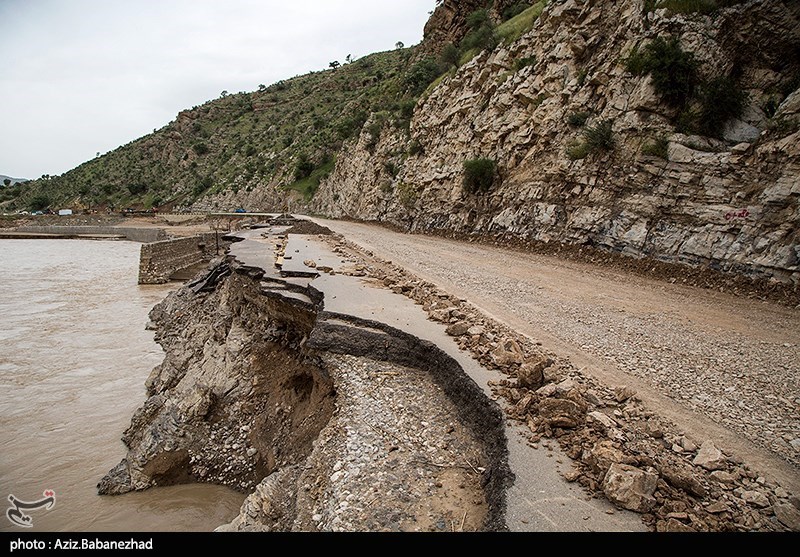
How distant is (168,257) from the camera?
22.5 meters

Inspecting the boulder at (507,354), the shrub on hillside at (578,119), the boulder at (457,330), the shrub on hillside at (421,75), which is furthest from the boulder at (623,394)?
the shrub on hillside at (421,75)

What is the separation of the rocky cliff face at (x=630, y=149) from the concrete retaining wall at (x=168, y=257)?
43.6ft

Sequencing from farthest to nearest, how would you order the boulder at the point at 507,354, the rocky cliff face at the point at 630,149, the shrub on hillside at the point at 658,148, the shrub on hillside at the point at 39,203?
the shrub on hillside at the point at 39,203 < the shrub on hillside at the point at 658,148 < the rocky cliff face at the point at 630,149 < the boulder at the point at 507,354

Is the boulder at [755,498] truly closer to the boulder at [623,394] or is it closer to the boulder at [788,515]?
the boulder at [788,515]

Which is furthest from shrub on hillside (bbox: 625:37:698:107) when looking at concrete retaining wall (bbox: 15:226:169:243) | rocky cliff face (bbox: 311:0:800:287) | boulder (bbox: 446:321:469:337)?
concrete retaining wall (bbox: 15:226:169:243)

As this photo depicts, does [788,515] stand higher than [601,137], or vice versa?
[601,137]

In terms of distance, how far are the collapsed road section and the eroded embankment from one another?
0.02 meters

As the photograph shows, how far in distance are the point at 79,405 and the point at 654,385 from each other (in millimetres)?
10121

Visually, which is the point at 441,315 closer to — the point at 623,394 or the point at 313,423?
the point at 313,423

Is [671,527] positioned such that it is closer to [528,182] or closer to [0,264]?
[528,182]

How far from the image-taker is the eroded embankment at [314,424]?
3.06m

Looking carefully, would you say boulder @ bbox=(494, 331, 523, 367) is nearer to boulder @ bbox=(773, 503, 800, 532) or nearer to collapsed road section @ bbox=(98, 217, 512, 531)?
collapsed road section @ bbox=(98, 217, 512, 531)

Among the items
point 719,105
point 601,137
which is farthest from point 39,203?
point 719,105

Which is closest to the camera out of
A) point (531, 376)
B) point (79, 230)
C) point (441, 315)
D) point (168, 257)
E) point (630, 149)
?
point (531, 376)
